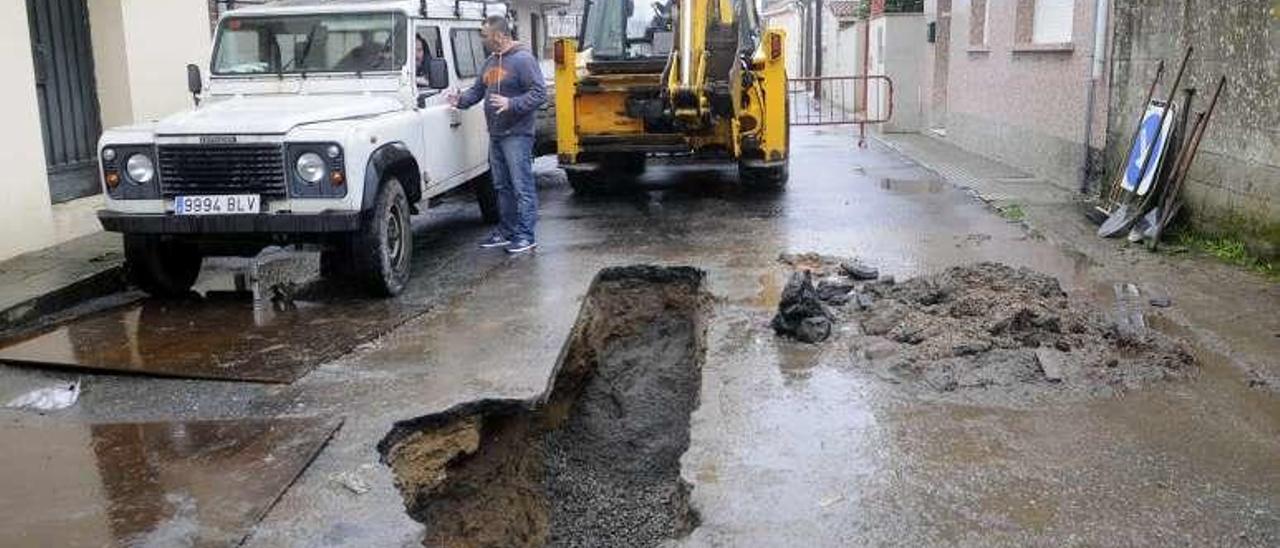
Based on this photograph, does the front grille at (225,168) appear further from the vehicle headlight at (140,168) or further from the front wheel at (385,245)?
the front wheel at (385,245)

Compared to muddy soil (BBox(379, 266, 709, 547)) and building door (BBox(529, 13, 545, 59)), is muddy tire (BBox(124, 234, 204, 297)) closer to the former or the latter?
muddy soil (BBox(379, 266, 709, 547))

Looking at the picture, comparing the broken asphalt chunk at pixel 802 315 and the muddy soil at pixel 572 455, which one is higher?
the broken asphalt chunk at pixel 802 315

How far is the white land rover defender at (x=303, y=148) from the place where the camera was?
6.84 metres

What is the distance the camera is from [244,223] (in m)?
6.84

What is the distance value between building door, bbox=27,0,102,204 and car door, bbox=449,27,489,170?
3389 mm

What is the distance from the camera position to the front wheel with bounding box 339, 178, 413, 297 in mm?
7191

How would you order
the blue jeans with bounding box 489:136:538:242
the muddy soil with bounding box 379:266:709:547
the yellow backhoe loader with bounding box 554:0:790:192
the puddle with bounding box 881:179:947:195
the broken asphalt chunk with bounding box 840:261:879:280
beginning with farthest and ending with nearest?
the puddle with bounding box 881:179:947:195 → the yellow backhoe loader with bounding box 554:0:790:192 → the blue jeans with bounding box 489:136:538:242 → the broken asphalt chunk with bounding box 840:261:879:280 → the muddy soil with bounding box 379:266:709:547

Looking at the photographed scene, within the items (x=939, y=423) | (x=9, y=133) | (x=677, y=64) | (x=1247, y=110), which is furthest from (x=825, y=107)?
(x=939, y=423)

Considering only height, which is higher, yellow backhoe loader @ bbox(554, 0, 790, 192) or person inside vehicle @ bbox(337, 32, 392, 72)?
person inside vehicle @ bbox(337, 32, 392, 72)

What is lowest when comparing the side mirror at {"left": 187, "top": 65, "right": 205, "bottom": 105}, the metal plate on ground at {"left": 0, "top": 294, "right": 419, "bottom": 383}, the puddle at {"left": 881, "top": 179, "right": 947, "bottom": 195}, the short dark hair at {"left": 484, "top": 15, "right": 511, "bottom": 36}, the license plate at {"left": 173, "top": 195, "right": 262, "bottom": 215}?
the metal plate on ground at {"left": 0, "top": 294, "right": 419, "bottom": 383}

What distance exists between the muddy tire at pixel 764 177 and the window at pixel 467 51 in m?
2.92

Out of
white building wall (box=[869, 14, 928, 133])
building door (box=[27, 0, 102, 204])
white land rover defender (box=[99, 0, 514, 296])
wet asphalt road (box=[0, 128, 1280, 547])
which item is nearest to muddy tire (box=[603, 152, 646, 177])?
white land rover defender (box=[99, 0, 514, 296])

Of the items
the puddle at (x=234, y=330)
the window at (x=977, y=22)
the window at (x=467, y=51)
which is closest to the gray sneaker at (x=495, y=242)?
the window at (x=467, y=51)

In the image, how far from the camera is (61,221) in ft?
29.8
